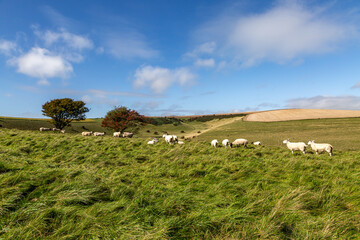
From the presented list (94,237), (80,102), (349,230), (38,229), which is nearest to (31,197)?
(38,229)

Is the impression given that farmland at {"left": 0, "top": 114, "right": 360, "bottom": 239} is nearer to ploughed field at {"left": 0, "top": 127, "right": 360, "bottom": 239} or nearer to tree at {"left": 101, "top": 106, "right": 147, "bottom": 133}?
ploughed field at {"left": 0, "top": 127, "right": 360, "bottom": 239}

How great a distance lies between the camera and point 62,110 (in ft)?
120

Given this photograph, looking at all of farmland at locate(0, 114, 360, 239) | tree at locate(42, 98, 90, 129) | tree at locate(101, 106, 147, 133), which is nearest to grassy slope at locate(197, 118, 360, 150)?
tree at locate(101, 106, 147, 133)

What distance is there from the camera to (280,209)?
10.2 ft

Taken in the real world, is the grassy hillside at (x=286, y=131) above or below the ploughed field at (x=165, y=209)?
below

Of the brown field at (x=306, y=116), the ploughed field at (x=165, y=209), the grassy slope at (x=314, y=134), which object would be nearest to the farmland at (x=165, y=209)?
the ploughed field at (x=165, y=209)

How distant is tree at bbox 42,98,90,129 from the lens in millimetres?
36906

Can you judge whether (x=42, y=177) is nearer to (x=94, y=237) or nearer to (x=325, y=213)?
(x=94, y=237)

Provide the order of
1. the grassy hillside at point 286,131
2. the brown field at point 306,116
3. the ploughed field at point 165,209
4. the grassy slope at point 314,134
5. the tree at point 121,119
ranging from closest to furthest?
1. the ploughed field at point 165,209
2. the grassy slope at point 314,134
3. the grassy hillside at point 286,131
4. the tree at point 121,119
5. the brown field at point 306,116

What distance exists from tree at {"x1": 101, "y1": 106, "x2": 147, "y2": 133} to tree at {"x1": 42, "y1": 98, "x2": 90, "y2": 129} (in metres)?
10.0

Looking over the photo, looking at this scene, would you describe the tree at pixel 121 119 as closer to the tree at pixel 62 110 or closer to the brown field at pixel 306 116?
the tree at pixel 62 110

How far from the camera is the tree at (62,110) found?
1453 inches

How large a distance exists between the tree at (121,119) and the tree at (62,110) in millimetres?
10001

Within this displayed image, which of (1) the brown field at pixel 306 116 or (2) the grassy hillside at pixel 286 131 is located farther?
(1) the brown field at pixel 306 116
